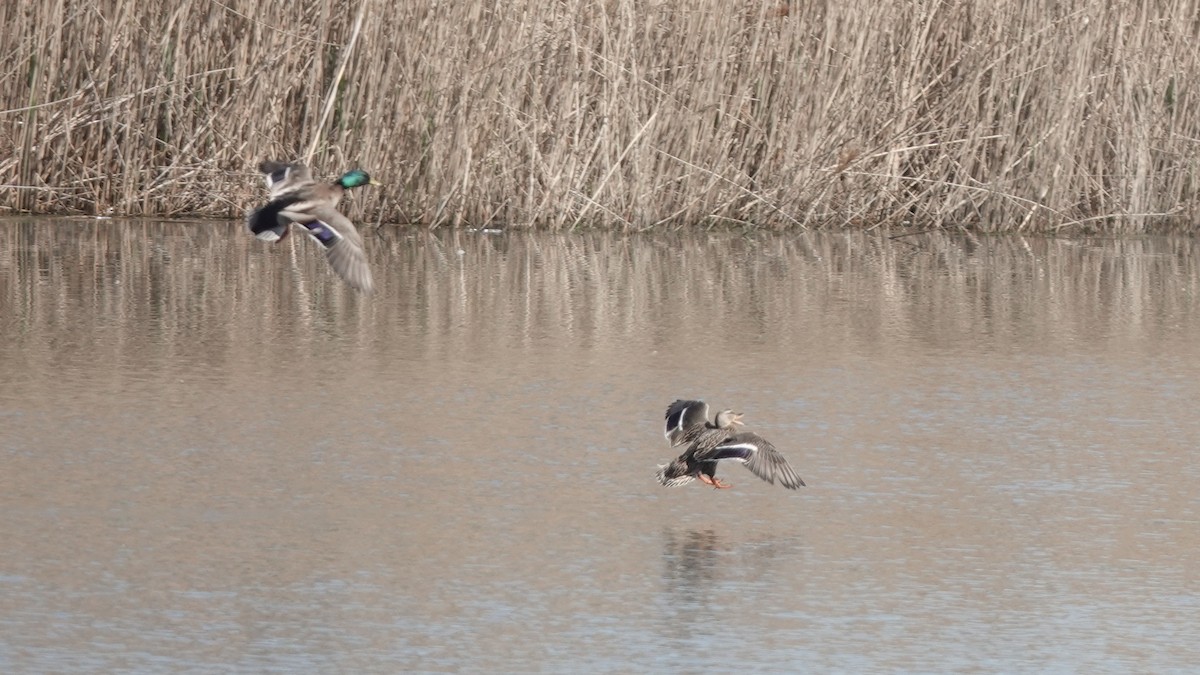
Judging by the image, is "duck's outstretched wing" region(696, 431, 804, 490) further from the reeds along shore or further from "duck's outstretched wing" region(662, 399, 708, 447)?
the reeds along shore

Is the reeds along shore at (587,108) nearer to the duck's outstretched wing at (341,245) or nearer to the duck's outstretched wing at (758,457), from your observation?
the duck's outstretched wing at (341,245)

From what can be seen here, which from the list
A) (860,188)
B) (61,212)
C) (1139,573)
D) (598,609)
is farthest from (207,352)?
(860,188)

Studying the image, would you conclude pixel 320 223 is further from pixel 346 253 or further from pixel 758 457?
pixel 758 457

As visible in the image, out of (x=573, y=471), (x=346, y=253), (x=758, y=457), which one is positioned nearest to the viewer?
(x=758, y=457)

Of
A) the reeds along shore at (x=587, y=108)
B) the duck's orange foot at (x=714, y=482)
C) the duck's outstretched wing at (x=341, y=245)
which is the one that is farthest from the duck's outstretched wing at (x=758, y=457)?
the reeds along shore at (x=587, y=108)

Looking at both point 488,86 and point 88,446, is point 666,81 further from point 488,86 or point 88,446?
point 88,446

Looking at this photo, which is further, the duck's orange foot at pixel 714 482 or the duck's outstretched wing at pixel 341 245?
the duck's outstretched wing at pixel 341 245

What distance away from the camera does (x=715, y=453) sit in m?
4.71

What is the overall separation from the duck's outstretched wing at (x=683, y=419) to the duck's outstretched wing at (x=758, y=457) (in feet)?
0.51

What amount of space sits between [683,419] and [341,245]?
1.35 m

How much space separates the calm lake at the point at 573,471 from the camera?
3.65 m

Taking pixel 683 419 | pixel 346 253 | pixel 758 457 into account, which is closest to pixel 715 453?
pixel 758 457

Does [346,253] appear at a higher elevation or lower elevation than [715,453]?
higher

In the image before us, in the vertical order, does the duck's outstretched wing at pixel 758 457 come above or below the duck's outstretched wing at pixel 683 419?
below
